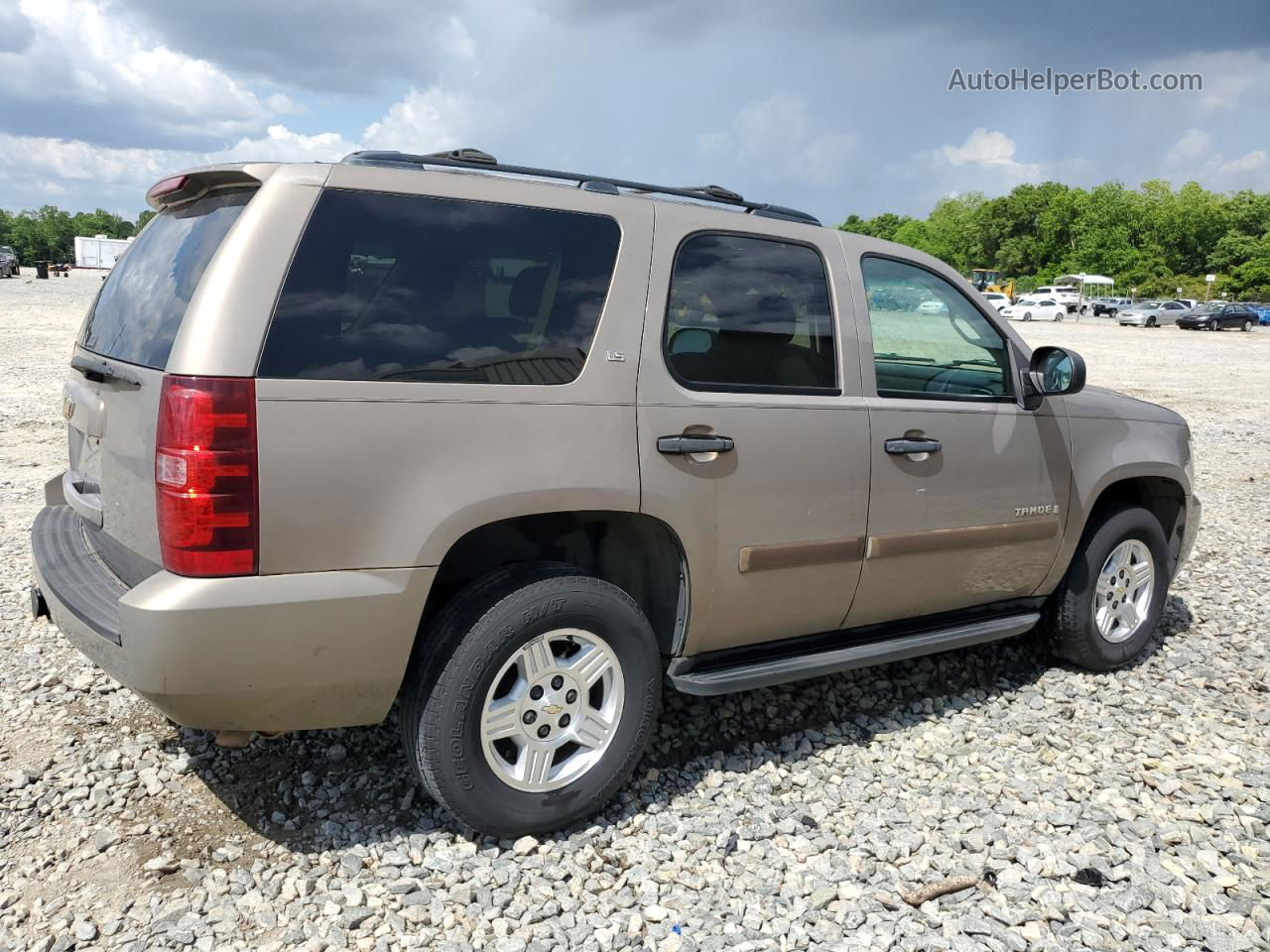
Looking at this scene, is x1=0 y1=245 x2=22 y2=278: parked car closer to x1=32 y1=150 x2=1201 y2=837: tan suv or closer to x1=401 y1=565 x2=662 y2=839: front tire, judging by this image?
x1=32 y1=150 x2=1201 y2=837: tan suv

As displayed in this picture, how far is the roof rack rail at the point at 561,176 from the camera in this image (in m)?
3.15

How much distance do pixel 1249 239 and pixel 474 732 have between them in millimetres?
99373

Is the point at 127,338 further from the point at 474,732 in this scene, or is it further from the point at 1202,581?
the point at 1202,581

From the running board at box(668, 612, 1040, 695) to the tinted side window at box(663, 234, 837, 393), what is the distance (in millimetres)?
998

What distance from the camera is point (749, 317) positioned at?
355cm

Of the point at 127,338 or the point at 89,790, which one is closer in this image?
the point at 127,338

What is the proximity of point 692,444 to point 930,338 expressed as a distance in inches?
58.4

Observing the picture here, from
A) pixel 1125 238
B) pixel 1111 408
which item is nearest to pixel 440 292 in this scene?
pixel 1111 408

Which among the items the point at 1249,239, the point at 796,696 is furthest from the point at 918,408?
the point at 1249,239

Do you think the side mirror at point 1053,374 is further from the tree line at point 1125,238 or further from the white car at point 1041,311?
the tree line at point 1125,238

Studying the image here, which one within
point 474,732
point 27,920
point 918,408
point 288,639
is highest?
point 918,408

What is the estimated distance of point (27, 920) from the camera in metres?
2.73

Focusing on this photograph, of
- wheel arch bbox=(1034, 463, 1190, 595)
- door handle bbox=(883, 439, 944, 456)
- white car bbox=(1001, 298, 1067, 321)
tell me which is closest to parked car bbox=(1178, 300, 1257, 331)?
white car bbox=(1001, 298, 1067, 321)

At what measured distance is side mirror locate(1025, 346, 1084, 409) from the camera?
409cm
